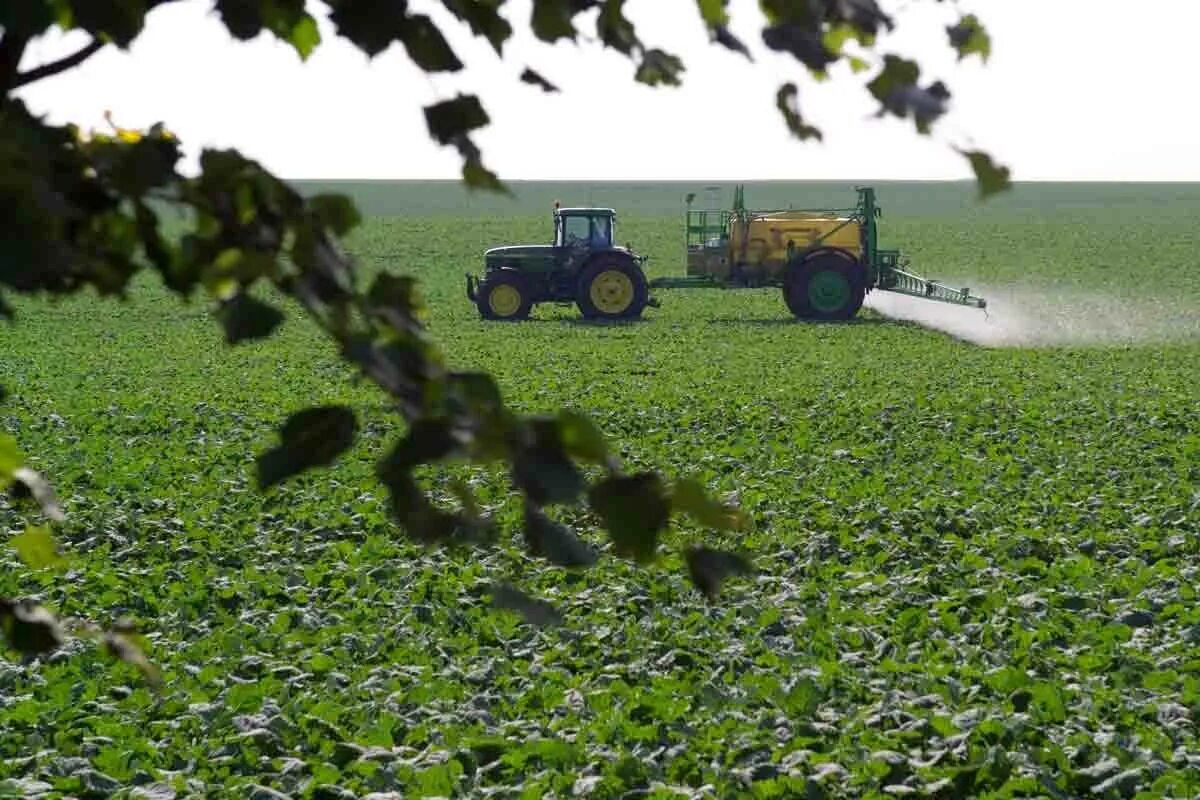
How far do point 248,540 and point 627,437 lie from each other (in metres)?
5.48

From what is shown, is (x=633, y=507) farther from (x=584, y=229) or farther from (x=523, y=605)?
(x=584, y=229)

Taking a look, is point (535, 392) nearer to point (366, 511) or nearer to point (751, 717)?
point (366, 511)

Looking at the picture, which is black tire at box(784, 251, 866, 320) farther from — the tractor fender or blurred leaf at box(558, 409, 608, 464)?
blurred leaf at box(558, 409, 608, 464)

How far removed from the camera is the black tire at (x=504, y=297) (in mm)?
27547

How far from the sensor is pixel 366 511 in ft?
36.9

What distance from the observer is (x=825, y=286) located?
27078 millimetres

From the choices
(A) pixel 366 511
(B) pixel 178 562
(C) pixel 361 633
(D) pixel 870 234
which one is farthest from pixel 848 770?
(D) pixel 870 234

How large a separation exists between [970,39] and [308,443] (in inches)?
42.9

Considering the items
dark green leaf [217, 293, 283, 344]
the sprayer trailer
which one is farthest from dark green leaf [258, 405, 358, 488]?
the sprayer trailer

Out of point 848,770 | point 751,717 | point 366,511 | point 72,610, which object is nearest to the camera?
point 848,770

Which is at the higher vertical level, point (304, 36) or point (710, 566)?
point (304, 36)

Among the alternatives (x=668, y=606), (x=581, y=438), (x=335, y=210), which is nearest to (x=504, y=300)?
(x=668, y=606)

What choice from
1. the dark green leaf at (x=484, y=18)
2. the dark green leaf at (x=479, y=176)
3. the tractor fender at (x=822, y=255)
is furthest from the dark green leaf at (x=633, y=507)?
the tractor fender at (x=822, y=255)

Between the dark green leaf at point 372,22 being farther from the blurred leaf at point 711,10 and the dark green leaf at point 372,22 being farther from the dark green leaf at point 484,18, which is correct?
the blurred leaf at point 711,10
